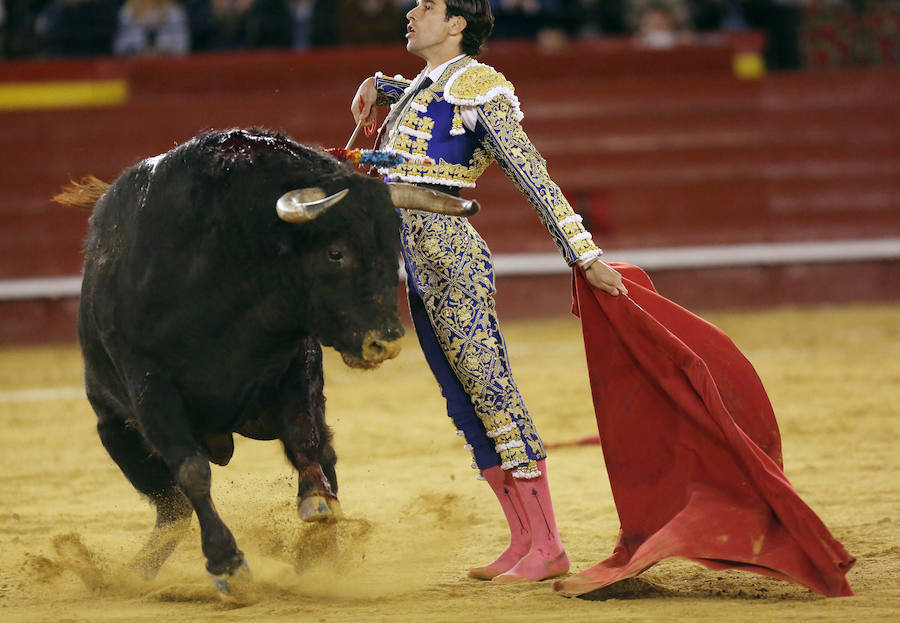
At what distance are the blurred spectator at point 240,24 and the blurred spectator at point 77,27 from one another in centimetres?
58

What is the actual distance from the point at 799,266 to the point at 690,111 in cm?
133

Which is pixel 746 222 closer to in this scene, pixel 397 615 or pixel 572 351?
pixel 572 351

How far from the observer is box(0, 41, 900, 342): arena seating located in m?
8.56

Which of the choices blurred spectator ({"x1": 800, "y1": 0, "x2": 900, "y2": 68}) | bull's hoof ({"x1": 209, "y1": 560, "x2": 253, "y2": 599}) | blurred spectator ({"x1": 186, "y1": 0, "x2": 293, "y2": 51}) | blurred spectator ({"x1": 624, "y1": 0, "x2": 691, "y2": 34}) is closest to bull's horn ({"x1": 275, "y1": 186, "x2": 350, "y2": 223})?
bull's hoof ({"x1": 209, "y1": 560, "x2": 253, "y2": 599})

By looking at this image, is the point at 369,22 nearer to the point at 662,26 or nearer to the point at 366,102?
the point at 662,26

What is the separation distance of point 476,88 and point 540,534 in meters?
1.07

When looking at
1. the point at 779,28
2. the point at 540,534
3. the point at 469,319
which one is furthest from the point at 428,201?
the point at 779,28

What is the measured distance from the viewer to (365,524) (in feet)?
10.6

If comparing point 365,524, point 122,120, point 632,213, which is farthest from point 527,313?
point 365,524

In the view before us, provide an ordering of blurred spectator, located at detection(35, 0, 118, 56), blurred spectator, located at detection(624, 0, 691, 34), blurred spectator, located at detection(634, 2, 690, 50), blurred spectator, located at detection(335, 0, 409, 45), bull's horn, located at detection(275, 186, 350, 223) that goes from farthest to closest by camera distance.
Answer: blurred spectator, located at detection(624, 0, 691, 34) → blurred spectator, located at detection(634, 2, 690, 50) → blurred spectator, located at detection(335, 0, 409, 45) → blurred spectator, located at detection(35, 0, 118, 56) → bull's horn, located at detection(275, 186, 350, 223)

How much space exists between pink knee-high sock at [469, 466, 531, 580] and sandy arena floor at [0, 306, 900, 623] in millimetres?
115

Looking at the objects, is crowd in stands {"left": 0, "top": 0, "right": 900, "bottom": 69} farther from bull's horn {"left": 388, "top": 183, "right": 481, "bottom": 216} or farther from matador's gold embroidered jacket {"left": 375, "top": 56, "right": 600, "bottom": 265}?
bull's horn {"left": 388, "top": 183, "right": 481, "bottom": 216}

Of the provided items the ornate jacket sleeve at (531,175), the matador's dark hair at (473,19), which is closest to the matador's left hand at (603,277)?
the ornate jacket sleeve at (531,175)

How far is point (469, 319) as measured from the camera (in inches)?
120
